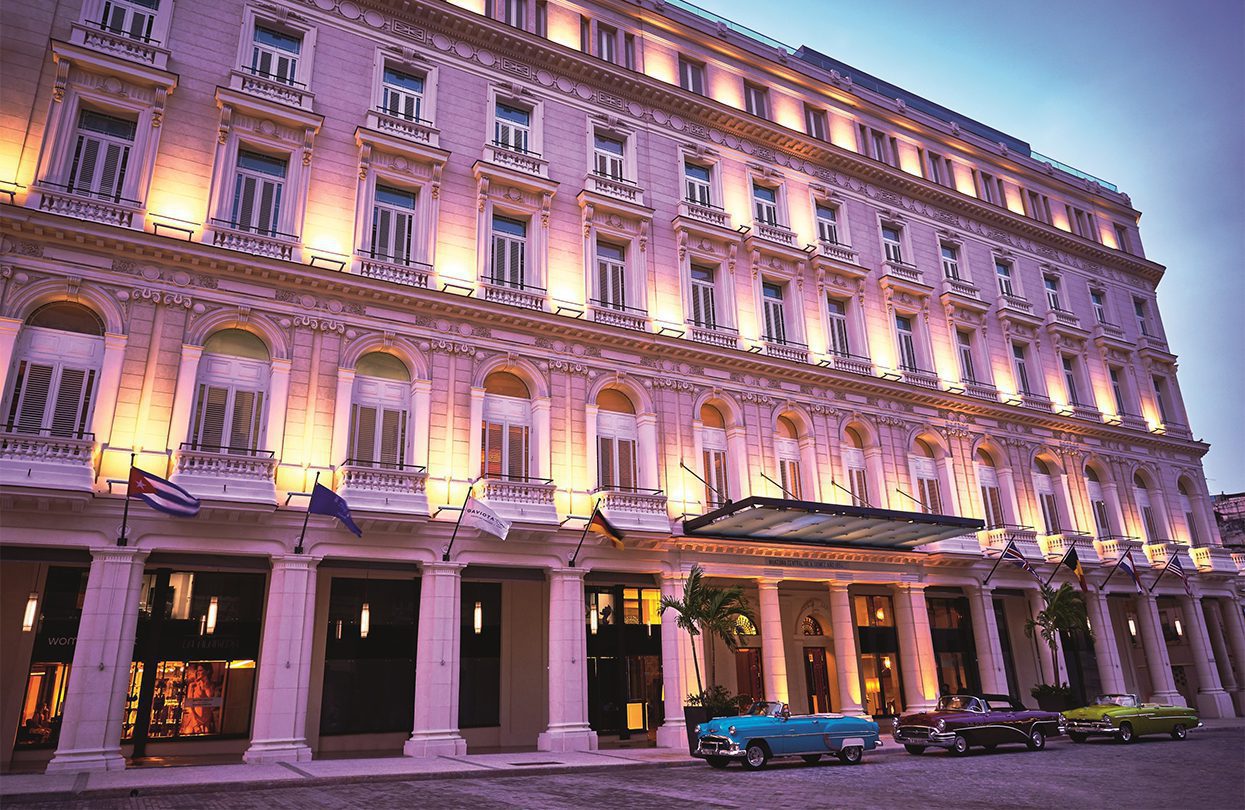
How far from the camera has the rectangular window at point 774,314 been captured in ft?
115

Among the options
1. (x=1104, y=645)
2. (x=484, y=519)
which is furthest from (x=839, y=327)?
(x=484, y=519)

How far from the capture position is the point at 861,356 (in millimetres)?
36500

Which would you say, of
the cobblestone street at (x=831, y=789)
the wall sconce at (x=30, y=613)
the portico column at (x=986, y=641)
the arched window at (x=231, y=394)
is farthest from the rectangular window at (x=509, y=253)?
the portico column at (x=986, y=641)

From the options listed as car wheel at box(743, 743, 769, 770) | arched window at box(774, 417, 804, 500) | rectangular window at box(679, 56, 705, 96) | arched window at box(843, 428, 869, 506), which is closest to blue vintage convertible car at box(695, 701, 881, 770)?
car wheel at box(743, 743, 769, 770)

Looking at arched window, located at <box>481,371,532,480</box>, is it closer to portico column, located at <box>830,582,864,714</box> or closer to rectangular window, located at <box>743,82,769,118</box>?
portico column, located at <box>830,582,864,714</box>

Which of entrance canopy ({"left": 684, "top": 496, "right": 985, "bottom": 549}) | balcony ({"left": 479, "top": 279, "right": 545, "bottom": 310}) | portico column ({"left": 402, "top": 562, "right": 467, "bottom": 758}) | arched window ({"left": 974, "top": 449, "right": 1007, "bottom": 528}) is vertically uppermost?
balcony ({"left": 479, "top": 279, "right": 545, "bottom": 310})

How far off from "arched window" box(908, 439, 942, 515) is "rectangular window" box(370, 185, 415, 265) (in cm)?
2354

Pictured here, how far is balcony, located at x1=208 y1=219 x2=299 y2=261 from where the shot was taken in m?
24.2

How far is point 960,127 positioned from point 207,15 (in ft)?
127

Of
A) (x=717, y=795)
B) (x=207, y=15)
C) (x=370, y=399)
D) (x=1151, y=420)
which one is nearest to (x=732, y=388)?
(x=370, y=399)

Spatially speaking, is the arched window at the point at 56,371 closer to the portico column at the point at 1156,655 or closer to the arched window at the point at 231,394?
the arched window at the point at 231,394

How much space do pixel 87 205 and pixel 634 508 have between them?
61.7 ft

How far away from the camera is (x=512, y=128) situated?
31.3 metres

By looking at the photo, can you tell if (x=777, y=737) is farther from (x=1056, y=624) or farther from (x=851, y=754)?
(x=1056, y=624)
